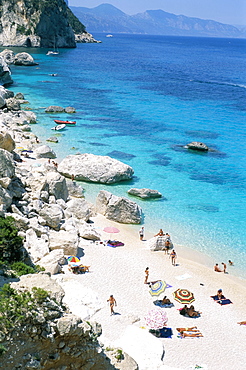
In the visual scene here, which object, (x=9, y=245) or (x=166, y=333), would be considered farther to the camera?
(x=166, y=333)

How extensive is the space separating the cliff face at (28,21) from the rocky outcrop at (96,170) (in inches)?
4849

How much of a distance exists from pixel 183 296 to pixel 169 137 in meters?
30.5

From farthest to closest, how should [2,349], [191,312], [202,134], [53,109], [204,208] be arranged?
[53,109] → [202,134] → [204,208] → [191,312] → [2,349]

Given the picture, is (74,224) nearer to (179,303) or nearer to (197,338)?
(179,303)

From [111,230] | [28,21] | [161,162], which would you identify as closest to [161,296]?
[111,230]

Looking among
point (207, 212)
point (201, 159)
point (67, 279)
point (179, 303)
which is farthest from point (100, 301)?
point (201, 159)

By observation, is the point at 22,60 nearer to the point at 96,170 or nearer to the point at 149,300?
the point at 96,170

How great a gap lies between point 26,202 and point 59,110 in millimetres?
35683

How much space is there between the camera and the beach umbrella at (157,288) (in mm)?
18767

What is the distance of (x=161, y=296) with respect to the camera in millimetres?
19141

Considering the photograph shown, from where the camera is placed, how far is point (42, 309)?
32.1 feet

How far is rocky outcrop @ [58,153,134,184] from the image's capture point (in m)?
32.0

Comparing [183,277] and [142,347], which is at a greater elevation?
[142,347]

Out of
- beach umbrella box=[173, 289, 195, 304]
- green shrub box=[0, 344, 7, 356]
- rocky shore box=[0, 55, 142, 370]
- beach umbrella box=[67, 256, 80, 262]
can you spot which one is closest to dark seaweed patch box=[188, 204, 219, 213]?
rocky shore box=[0, 55, 142, 370]
